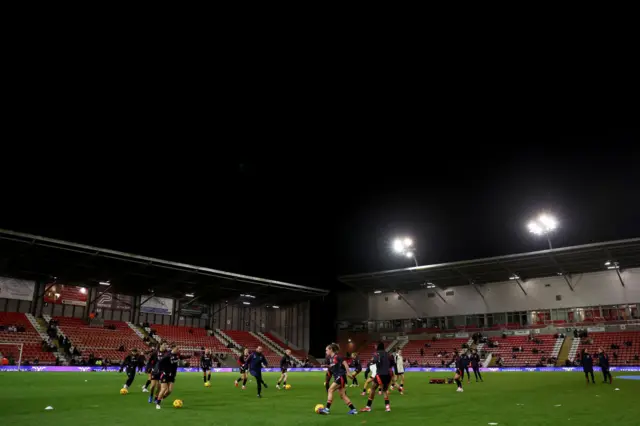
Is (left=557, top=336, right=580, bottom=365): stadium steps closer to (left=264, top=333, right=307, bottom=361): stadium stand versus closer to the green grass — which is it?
(left=264, top=333, right=307, bottom=361): stadium stand

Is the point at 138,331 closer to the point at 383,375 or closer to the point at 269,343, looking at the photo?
the point at 269,343

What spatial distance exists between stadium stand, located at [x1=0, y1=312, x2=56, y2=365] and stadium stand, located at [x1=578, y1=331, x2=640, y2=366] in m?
52.9

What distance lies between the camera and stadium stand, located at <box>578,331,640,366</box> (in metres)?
Result: 45.2

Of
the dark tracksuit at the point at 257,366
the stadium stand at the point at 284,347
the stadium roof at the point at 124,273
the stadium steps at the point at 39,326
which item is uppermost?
the stadium roof at the point at 124,273

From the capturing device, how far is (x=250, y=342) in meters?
66.2

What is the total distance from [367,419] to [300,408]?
11.2ft

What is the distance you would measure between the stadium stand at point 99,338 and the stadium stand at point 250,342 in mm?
15693

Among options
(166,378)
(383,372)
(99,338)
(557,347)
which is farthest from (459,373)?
(99,338)

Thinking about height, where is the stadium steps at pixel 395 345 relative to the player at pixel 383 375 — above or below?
below

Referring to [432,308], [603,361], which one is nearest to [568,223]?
[432,308]

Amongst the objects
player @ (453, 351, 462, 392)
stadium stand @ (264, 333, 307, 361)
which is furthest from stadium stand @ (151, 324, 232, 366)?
player @ (453, 351, 462, 392)

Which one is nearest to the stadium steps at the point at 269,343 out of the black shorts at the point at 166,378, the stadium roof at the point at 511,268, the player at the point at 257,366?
the stadium roof at the point at 511,268

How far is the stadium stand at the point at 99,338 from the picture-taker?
155ft

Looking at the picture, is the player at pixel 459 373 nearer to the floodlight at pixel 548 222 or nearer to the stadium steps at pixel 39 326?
the floodlight at pixel 548 222
